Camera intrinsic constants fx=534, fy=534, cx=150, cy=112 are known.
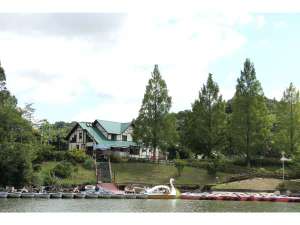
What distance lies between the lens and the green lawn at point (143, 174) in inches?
1394

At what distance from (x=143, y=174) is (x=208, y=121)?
22.1ft

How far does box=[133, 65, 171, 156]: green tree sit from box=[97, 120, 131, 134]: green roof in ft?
27.2

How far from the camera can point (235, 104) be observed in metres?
39.8

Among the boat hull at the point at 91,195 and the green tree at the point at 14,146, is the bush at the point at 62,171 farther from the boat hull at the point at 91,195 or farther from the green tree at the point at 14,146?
the boat hull at the point at 91,195

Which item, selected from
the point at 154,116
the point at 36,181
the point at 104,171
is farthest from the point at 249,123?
the point at 36,181

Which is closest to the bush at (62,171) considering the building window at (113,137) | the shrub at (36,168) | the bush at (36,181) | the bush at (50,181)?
the shrub at (36,168)

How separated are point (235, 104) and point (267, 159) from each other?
5321 mm

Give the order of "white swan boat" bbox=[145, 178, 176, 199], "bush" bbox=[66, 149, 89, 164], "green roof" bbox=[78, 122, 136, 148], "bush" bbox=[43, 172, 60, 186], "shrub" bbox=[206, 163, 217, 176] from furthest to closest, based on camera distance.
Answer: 1. "green roof" bbox=[78, 122, 136, 148]
2. "bush" bbox=[66, 149, 89, 164]
3. "shrub" bbox=[206, 163, 217, 176]
4. "bush" bbox=[43, 172, 60, 186]
5. "white swan boat" bbox=[145, 178, 176, 199]

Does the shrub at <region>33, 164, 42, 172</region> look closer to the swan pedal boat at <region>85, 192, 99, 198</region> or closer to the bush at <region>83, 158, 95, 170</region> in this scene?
the bush at <region>83, 158, 95, 170</region>

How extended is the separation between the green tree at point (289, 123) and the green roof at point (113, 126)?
15.3 m

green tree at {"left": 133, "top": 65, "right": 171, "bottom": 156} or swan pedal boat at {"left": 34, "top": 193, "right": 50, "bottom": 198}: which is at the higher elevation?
green tree at {"left": 133, "top": 65, "right": 171, "bottom": 156}

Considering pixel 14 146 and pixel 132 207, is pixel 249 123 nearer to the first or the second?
pixel 14 146

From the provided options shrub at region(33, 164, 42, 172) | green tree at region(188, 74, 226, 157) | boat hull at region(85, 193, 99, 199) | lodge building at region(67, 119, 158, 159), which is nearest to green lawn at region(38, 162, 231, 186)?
shrub at region(33, 164, 42, 172)

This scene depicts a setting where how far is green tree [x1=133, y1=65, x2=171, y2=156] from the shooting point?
40000 mm
